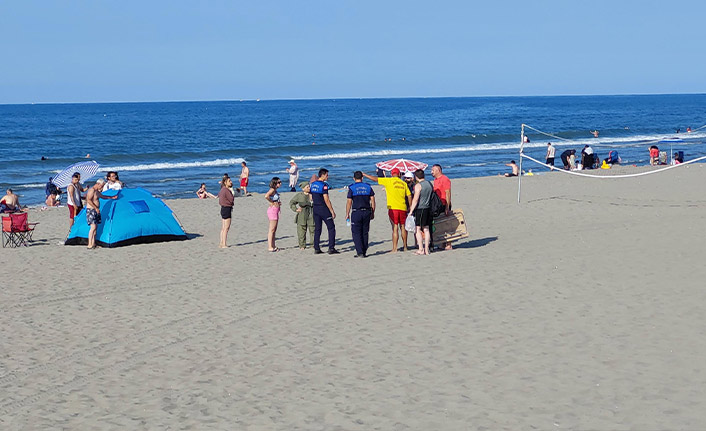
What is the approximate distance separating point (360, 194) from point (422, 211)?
100 centimetres

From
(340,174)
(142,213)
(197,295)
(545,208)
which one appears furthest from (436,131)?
(197,295)

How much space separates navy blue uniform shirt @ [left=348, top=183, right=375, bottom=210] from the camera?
1224cm

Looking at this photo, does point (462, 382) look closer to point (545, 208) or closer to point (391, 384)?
point (391, 384)

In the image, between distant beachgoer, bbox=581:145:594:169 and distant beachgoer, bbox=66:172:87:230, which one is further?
distant beachgoer, bbox=581:145:594:169

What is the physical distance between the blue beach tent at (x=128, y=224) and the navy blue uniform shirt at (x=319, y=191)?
151 inches

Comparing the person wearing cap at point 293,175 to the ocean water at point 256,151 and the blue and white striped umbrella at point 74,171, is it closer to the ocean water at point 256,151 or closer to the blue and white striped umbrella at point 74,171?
the ocean water at point 256,151

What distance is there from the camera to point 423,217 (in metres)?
12.4

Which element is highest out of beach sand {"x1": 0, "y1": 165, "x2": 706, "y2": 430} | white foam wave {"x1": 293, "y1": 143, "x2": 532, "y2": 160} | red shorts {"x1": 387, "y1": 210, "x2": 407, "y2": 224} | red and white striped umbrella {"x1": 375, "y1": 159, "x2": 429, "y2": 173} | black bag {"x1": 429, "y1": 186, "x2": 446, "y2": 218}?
red and white striped umbrella {"x1": 375, "y1": 159, "x2": 429, "y2": 173}

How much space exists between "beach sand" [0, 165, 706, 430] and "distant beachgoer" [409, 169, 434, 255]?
290 mm

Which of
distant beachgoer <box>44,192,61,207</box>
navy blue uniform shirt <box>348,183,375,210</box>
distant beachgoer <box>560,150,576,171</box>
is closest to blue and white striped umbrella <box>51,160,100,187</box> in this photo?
distant beachgoer <box>44,192,61,207</box>

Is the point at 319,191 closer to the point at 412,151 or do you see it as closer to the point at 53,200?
the point at 53,200

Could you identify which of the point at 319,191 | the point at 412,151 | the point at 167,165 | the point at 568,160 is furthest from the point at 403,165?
the point at 412,151

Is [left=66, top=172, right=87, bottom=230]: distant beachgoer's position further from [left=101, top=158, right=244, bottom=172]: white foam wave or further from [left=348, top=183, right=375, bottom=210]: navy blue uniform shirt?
[left=101, top=158, right=244, bottom=172]: white foam wave

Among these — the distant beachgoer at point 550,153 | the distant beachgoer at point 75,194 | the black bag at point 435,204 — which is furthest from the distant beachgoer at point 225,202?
the distant beachgoer at point 550,153
